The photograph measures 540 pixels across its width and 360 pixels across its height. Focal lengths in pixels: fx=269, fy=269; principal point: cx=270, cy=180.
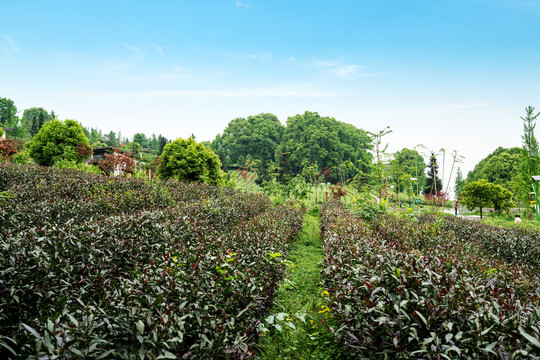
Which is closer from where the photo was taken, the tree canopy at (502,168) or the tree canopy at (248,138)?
the tree canopy at (502,168)

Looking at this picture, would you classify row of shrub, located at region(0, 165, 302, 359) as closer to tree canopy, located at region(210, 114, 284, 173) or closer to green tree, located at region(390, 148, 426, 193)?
green tree, located at region(390, 148, 426, 193)

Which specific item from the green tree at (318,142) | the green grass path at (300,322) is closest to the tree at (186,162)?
the green grass path at (300,322)

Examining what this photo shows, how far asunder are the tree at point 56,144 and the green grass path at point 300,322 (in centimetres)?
1409

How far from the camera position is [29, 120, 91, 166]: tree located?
14.0m

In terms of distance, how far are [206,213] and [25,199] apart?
3.35 metres

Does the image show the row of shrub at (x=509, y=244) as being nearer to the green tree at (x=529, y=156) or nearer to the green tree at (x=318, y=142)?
the green tree at (x=529, y=156)

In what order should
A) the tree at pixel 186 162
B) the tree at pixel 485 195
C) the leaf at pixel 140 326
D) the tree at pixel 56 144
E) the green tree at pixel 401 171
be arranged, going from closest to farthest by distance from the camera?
the leaf at pixel 140 326 < the green tree at pixel 401 171 < the tree at pixel 186 162 < the tree at pixel 56 144 < the tree at pixel 485 195

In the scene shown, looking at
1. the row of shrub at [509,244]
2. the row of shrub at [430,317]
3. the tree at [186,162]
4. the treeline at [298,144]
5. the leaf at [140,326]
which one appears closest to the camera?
the leaf at [140,326]

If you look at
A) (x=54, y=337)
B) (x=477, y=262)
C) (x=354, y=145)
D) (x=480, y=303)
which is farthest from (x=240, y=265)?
(x=354, y=145)

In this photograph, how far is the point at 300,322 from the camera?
326cm

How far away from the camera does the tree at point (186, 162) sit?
11.8 meters

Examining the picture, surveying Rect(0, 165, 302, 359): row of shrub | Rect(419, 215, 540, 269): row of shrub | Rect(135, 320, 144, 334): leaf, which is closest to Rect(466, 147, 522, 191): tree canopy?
Rect(419, 215, 540, 269): row of shrub

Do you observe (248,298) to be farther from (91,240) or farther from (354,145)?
(354,145)

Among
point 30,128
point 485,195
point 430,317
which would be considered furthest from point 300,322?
point 30,128
